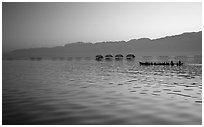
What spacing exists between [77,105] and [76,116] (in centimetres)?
357

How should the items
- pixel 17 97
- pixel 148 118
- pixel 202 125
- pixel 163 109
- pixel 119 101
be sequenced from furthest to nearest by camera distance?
pixel 17 97 → pixel 119 101 → pixel 163 109 → pixel 148 118 → pixel 202 125

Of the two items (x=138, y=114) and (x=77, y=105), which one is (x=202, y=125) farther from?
(x=77, y=105)

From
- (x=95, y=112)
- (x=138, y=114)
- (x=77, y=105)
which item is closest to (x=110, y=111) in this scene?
(x=95, y=112)

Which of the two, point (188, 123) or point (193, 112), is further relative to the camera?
point (193, 112)

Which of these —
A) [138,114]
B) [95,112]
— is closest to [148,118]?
[138,114]

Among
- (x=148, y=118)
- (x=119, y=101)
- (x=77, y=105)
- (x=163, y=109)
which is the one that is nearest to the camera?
(x=148, y=118)

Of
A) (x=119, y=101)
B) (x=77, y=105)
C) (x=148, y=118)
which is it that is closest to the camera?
(x=148, y=118)

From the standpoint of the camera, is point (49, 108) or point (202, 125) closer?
point (202, 125)

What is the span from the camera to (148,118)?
15289 mm

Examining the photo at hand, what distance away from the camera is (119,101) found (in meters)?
21.2

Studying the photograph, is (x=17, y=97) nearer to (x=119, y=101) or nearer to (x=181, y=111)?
(x=119, y=101)

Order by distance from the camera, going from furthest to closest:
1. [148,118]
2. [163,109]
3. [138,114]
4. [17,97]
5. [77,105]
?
[17,97], [77,105], [163,109], [138,114], [148,118]

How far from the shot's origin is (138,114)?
53.5ft

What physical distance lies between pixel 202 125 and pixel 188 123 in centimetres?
86
